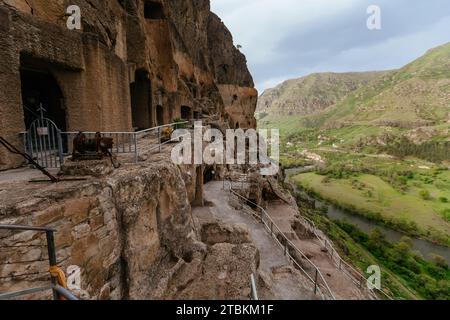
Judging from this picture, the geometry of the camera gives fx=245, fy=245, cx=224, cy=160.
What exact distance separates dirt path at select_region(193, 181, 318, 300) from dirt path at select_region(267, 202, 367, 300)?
14.3 ft

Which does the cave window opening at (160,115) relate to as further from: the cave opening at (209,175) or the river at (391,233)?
the river at (391,233)

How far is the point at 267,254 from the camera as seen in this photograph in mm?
10836

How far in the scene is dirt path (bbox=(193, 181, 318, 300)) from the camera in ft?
27.7

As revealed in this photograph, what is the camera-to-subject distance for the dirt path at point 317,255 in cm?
1312

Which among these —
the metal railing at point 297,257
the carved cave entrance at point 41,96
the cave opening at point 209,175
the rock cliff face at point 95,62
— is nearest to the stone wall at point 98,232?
the rock cliff face at point 95,62

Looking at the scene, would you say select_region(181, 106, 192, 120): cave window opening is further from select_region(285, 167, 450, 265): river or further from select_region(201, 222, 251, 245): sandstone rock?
select_region(285, 167, 450, 265): river

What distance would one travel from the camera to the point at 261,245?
1152 centimetres

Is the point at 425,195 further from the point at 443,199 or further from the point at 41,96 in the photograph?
the point at 41,96

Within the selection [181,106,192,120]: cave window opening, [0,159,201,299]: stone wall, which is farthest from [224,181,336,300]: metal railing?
[181,106,192,120]: cave window opening

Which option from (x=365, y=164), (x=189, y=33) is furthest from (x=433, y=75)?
(x=189, y=33)

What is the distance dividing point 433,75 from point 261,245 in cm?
19581

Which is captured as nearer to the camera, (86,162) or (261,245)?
(86,162)

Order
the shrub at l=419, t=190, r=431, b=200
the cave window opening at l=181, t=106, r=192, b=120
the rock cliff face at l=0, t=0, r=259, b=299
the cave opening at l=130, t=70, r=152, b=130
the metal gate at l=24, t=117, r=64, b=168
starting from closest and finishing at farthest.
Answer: the rock cliff face at l=0, t=0, r=259, b=299 < the metal gate at l=24, t=117, r=64, b=168 < the cave opening at l=130, t=70, r=152, b=130 < the cave window opening at l=181, t=106, r=192, b=120 < the shrub at l=419, t=190, r=431, b=200
